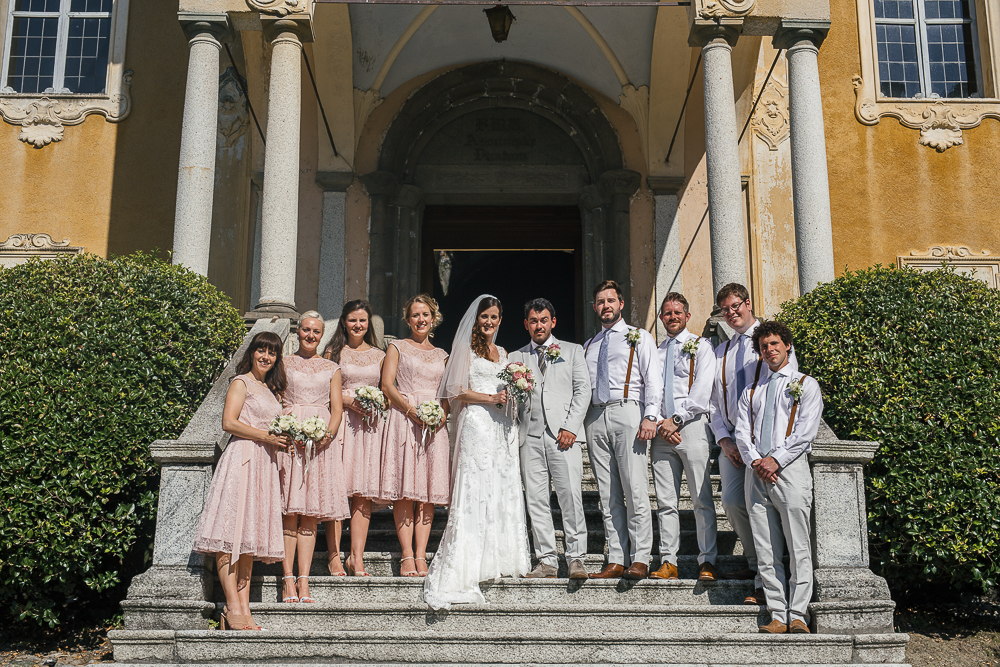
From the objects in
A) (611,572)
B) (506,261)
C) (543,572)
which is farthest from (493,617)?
(506,261)

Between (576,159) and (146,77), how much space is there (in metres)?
5.98

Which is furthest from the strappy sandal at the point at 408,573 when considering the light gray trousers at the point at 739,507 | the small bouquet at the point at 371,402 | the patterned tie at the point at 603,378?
the light gray trousers at the point at 739,507

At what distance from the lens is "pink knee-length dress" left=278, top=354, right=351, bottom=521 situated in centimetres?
546

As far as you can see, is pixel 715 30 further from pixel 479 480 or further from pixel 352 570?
pixel 352 570

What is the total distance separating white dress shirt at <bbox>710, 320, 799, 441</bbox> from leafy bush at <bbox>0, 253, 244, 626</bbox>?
373 centimetres

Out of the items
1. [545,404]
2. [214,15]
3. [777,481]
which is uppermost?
[214,15]

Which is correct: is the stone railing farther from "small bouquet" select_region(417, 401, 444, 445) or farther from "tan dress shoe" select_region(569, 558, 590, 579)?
"tan dress shoe" select_region(569, 558, 590, 579)

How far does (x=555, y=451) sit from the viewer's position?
5.78 m

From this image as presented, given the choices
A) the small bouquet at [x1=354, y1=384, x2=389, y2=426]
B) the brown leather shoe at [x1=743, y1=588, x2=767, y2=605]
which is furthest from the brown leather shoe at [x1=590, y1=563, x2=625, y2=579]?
the small bouquet at [x1=354, y1=384, x2=389, y2=426]

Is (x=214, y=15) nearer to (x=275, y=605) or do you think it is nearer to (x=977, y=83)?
(x=275, y=605)

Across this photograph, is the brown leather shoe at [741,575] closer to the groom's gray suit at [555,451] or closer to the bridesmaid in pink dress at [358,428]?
the groom's gray suit at [555,451]

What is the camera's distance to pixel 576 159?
495 inches

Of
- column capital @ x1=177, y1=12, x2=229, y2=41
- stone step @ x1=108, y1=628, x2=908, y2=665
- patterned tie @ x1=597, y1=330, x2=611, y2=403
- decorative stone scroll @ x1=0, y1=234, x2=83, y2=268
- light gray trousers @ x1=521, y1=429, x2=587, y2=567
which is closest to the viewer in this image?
stone step @ x1=108, y1=628, x2=908, y2=665

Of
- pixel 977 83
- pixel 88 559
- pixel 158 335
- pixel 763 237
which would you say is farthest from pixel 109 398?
pixel 977 83
